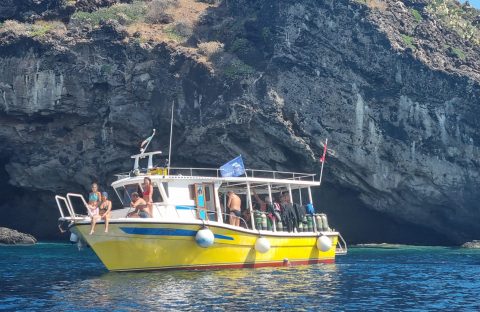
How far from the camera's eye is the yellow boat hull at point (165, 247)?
73.3ft

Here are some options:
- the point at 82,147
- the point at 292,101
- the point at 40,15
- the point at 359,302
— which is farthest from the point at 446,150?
the point at 40,15

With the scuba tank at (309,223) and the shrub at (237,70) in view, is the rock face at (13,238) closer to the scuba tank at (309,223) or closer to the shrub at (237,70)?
the shrub at (237,70)

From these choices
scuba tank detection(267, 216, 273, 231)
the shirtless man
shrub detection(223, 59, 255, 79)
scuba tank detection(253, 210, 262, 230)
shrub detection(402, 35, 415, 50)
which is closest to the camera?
the shirtless man

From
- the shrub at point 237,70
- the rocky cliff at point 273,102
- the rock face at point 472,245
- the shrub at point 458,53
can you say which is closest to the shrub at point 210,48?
the rocky cliff at point 273,102

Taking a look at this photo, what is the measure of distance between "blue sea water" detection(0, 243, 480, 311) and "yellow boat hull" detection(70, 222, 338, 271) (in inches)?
→ 18.1

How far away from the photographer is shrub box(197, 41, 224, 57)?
135ft

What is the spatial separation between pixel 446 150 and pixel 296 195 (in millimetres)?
9769

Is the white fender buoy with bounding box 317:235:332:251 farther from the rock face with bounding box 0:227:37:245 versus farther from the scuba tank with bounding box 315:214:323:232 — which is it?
the rock face with bounding box 0:227:37:245

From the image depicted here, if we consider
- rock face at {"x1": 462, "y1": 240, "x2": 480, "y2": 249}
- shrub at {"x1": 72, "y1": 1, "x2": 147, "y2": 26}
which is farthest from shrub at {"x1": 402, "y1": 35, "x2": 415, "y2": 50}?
shrub at {"x1": 72, "y1": 1, "x2": 147, "y2": 26}

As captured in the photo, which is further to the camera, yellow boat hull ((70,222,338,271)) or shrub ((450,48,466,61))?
shrub ((450,48,466,61))

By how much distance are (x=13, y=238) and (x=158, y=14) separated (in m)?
17.3


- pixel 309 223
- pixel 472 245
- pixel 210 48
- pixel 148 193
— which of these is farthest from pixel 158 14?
pixel 472 245

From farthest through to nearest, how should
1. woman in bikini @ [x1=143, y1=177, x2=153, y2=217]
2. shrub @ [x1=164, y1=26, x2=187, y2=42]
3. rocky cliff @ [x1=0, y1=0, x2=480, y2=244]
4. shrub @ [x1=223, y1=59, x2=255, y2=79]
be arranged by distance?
1. shrub @ [x1=164, y1=26, x2=187, y2=42]
2. shrub @ [x1=223, y1=59, x2=255, y2=79]
3. rocky cliff @ [x1=0, y1=0, x2=480, y2=244]
4. woman in bikini @ [x1=143, y1=177, x2=153, y2=217]

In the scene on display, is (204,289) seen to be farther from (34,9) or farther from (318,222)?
(34,9)
